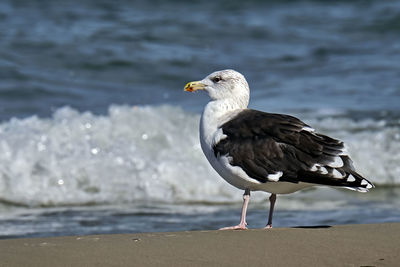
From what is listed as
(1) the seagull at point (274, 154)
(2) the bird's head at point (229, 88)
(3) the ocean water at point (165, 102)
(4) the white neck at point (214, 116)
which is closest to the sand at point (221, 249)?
(1) the seagull at point (274, 154)

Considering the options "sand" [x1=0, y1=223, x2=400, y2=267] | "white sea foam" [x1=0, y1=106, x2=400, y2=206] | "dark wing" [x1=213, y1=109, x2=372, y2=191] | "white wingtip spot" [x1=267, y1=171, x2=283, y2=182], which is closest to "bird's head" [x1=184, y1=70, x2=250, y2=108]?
"dark wing" [x1=213, y1=109, x2=372, y2=191]

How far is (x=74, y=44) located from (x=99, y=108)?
3779mm

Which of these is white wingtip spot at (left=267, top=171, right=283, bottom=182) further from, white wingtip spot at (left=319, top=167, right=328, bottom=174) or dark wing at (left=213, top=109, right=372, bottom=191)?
white wingtip spot at (left=319, top=167, right=328, bottom=174)

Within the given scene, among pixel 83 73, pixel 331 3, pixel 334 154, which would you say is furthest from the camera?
pixel 331 3

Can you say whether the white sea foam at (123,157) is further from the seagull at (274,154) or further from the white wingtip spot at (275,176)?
the white wingtip spot at (275,176)

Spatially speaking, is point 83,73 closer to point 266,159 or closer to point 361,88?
point 361,88

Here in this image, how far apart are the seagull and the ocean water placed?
1693 mm

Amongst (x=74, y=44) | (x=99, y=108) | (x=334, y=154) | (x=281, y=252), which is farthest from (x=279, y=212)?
(x=74, y=44)

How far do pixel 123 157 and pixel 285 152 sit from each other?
14.6 ft

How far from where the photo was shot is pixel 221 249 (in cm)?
469

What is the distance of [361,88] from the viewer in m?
13.4

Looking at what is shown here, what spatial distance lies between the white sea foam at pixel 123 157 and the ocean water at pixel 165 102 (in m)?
0.02

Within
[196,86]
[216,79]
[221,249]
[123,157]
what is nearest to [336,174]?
[221,249]

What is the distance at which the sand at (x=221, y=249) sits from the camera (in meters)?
4.43
